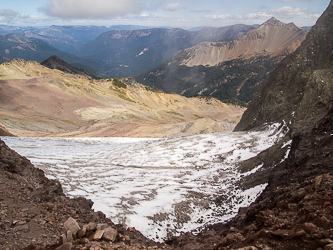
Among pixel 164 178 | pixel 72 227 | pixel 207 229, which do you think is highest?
pixel 72 227

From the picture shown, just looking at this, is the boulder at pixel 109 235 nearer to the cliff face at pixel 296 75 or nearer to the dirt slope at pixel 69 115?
the cliff face at pixel 296 75

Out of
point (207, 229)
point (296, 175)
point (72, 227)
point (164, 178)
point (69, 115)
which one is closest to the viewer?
point (72, 227)

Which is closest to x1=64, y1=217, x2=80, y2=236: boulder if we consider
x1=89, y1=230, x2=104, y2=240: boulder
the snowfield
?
x1=89, y1=230, x2=104, y2=240: boulder

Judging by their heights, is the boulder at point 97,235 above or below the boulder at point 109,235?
above

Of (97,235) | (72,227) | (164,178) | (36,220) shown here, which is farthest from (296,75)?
(36,220)

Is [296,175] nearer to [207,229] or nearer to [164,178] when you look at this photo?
[207,229]

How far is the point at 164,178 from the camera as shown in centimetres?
1764

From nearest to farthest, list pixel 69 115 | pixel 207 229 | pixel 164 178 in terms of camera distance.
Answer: pixel 207 229, pixel 164 178, pixel 69 115

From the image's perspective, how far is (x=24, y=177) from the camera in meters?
8.91

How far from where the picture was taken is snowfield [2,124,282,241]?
11164 mm

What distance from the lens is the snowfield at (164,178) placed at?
1116 centimetres

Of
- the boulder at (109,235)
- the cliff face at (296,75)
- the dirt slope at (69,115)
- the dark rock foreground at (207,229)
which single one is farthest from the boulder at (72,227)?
the dirt slope at (69,115)

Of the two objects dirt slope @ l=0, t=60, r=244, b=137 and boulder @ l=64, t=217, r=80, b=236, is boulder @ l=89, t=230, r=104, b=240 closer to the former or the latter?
boulder @ l=64, t=217, r=80, b=236

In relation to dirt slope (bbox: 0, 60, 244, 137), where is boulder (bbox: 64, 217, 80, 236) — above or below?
above
